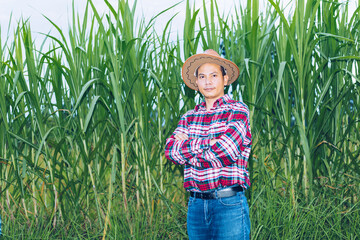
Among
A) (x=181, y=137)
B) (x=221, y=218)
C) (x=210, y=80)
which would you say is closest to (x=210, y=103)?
(x=210, y=80)

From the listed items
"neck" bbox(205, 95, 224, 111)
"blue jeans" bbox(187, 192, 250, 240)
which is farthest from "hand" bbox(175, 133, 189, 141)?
"blue jeans" bbox(187, 192, 250, 240)

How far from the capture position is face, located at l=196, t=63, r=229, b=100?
5.78 feet

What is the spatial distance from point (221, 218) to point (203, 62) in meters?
0.77

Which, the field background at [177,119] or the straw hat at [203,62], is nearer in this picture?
the straw hat at [203,62]

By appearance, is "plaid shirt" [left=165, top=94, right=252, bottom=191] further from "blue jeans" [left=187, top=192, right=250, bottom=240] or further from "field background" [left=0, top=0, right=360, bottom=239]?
"field background" [left=0, top=0, right=360, bottom=239]

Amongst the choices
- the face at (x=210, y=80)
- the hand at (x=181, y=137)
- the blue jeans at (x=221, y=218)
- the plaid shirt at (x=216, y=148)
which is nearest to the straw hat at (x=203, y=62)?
the face at (x=210, y=80)

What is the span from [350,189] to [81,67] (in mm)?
1967

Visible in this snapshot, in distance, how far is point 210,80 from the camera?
1.77 m

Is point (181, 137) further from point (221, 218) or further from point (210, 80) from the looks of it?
point (221, 218)

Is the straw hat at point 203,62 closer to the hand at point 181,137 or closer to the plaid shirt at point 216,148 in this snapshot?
the plaid shirt at point 216,148

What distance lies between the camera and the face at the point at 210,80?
5.78 ft

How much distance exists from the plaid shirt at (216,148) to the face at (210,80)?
43 millimetres

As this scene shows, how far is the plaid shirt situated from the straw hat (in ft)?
0.62

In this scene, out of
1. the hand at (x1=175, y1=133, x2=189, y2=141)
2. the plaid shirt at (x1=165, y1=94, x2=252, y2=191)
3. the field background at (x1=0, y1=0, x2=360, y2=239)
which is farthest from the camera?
the field background at (x1=0, y1=0, x2=360, y2=239)
